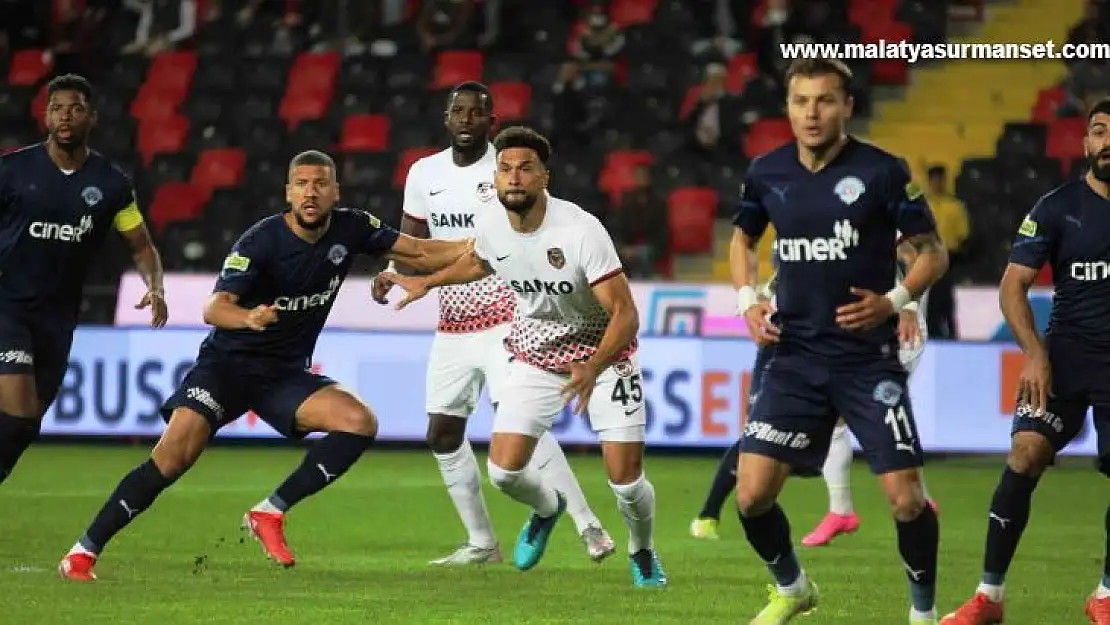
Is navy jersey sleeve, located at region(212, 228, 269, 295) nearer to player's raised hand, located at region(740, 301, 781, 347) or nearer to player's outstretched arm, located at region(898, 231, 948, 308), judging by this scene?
player's raised hand, located at region(740, 301, 781, 347)

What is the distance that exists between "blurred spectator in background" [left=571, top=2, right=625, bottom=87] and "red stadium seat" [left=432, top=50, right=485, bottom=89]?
1167 millimetres

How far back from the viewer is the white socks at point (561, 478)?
33.3 ft

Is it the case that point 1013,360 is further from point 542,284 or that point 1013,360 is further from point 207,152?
point 207,152

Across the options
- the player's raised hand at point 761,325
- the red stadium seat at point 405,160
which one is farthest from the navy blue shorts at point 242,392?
the red stadium seat at point 405,160

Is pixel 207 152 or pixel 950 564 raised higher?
pixel 207 152

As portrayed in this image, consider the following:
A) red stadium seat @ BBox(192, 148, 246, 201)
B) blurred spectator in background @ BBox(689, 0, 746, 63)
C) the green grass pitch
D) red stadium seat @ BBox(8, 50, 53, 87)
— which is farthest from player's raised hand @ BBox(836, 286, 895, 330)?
red stadium seat @ BBox(8, 50, 53, 87)

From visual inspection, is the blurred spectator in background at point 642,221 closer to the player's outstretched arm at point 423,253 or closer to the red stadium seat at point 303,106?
the red stadium seat at point 303,106

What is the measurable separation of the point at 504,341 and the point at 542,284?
100cm

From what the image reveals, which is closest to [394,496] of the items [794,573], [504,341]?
[504,341]

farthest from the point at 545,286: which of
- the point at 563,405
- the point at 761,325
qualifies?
the point at 761,325

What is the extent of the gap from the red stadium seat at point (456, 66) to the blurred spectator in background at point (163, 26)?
3266 millimetres

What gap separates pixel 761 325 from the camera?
24.3ft

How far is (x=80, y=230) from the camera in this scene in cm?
1005

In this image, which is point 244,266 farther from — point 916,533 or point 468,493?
point 916,533
